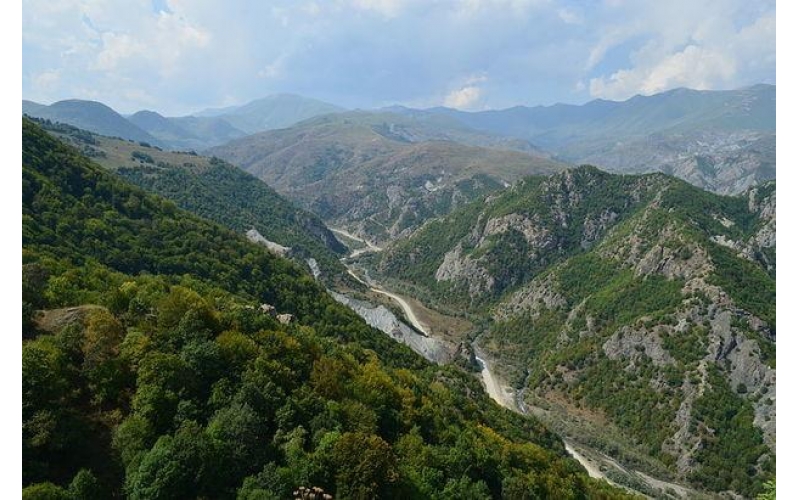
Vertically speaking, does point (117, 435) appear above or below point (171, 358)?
below

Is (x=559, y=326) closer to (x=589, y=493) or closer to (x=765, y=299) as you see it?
(x=765, y=299)

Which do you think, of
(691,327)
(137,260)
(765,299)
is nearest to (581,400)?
(691,327)

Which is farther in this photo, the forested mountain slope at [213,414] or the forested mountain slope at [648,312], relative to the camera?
the forested mountain slope at [648,312]

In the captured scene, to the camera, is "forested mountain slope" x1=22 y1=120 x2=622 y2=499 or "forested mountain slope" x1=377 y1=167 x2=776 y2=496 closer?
"forested mountain slope" x1=22 y1=120 x2=622 y2=499
